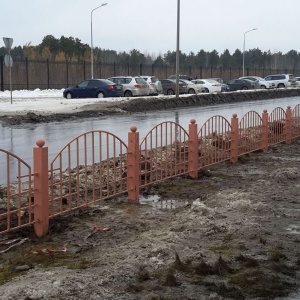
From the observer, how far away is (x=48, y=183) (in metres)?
6.79

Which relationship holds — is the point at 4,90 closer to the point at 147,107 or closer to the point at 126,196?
the point at 147,107

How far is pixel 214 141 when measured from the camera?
11383 millimetres

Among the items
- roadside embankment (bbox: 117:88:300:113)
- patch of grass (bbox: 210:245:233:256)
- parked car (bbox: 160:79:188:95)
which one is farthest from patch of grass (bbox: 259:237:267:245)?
parked car (bbox: 160:79:188:95)

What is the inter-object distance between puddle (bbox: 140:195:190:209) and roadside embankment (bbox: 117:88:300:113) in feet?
64.6

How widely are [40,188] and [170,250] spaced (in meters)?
1.58

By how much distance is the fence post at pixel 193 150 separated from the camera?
9.78 m

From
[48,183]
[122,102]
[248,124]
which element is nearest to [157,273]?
[48,183]

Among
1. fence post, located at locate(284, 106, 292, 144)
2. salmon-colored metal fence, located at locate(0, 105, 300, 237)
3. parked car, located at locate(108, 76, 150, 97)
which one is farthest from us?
parked car, located at locate(108, 76, 150, 97)

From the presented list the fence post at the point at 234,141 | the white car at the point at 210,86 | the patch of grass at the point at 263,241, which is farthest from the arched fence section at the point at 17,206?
the white car at the point at 210,86

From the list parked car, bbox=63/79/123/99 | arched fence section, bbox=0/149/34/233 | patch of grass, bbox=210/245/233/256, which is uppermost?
parked car, bbox=63/79/123/99

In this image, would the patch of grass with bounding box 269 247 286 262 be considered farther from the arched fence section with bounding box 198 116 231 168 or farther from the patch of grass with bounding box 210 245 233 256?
the arched fence section with bounding box 198 116 231 168

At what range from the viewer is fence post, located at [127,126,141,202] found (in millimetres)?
8203

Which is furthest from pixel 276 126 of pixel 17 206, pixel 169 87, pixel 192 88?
pixel 192 88

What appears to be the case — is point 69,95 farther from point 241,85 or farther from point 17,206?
point 17,206
